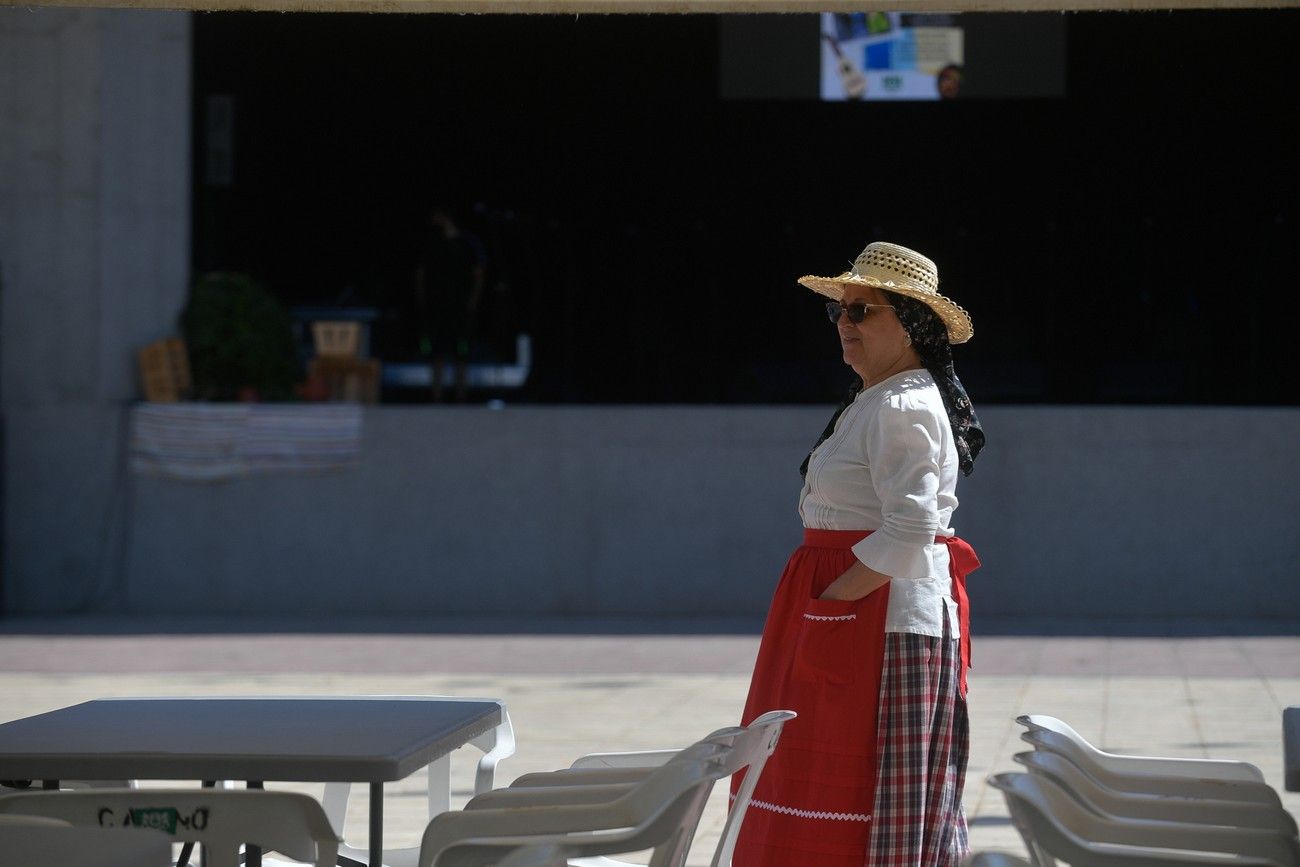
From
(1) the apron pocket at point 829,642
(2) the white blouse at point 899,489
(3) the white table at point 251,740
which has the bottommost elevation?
(3) the white table at point 251,740

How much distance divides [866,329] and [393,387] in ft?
37.4

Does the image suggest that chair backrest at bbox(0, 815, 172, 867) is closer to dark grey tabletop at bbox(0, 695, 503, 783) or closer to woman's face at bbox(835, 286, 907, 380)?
dark grey tabletop at bbox(0, 695, 503, 783)

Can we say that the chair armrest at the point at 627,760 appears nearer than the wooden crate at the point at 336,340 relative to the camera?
Yes

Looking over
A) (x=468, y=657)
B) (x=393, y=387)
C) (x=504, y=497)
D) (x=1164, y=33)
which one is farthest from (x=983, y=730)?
(x=1164, y=33)

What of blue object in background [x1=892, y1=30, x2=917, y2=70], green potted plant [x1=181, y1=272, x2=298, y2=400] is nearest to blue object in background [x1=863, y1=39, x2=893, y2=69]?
blue object in background [x1=892, y1=30, x2=917, y2=70]

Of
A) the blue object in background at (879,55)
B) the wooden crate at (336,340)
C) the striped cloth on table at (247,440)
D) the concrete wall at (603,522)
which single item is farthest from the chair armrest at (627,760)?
the blue object in background at (879,55)

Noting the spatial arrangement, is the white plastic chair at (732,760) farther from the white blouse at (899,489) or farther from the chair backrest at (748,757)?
the white blouse at (899,489)

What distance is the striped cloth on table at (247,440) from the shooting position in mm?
13766

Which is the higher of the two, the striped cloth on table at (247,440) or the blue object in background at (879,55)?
the blue object in background at (879,55)

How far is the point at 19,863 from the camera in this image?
2.73 metres

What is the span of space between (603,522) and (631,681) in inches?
158

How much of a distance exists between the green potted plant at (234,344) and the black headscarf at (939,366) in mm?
10494

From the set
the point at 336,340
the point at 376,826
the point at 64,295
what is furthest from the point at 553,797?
the point at 64,295

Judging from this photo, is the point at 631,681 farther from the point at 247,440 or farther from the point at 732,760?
the point at 732,760
